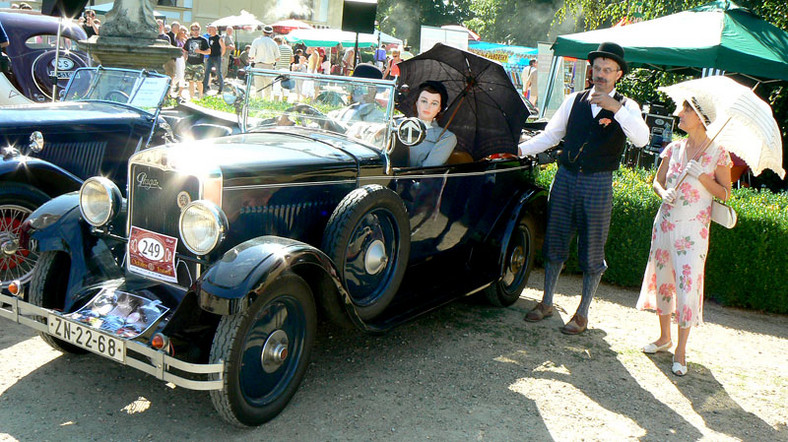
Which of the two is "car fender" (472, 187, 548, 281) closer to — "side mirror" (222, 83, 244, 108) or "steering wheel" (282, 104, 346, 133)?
"steering wheel" (282, 104, 346, 133)

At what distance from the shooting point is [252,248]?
3312 millimetres

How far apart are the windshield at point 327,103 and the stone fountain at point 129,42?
4.83 meters

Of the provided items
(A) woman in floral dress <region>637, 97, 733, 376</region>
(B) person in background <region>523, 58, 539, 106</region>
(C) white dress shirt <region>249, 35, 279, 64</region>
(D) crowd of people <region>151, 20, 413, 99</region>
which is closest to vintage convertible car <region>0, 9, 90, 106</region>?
(D) crowd of people <region>151, 20, 413, 99</region>

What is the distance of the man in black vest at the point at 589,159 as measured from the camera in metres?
4.68

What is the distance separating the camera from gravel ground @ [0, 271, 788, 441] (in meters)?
3.47

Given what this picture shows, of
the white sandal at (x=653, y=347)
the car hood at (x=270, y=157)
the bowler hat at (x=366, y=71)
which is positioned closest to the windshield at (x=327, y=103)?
the car hood at (x=270, y=157)

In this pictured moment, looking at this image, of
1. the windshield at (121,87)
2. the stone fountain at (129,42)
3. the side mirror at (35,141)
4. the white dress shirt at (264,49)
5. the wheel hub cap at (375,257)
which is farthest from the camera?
the white dress shirt at (264,49)

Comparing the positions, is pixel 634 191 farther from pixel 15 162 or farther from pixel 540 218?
pixel 15 162

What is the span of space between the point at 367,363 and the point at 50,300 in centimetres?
185

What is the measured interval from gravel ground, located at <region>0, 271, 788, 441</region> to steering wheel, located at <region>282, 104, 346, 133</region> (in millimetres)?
1382

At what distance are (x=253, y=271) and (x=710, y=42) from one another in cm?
782

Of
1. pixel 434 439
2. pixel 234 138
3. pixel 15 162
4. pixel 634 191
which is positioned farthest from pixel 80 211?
pixel 634 191

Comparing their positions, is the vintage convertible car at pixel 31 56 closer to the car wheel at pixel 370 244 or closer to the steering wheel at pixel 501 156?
the steering wheel at pixel 501 156

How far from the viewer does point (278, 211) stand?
3803mm
